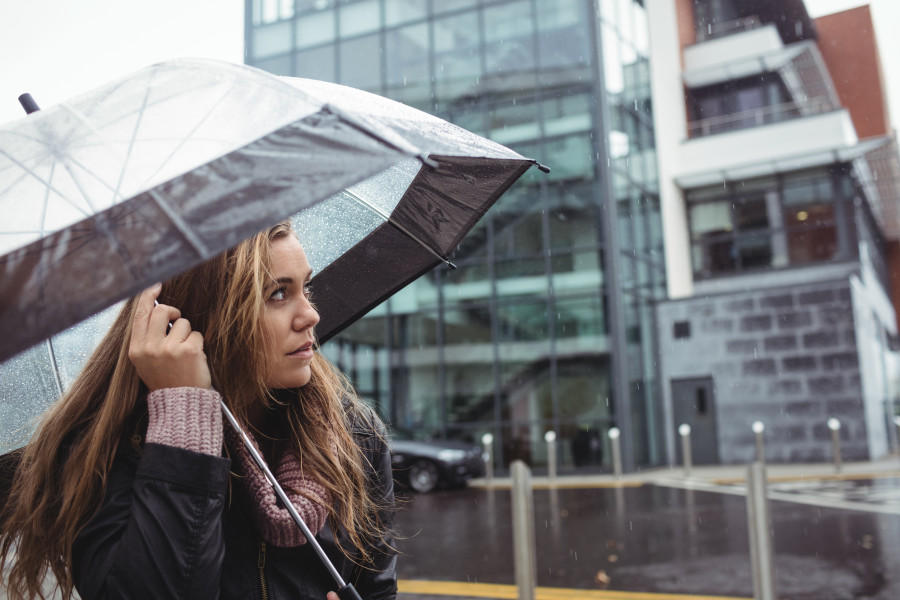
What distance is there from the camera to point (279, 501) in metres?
1.74

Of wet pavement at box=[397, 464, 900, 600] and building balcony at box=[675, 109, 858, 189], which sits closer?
wet pavement at box=[397, 464, 900, 600]

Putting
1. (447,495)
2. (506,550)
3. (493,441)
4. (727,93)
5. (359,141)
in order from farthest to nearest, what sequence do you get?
1. (727,93)
2. (493,441)
3. (447,495)
4. (506,550)
5. (359,141)

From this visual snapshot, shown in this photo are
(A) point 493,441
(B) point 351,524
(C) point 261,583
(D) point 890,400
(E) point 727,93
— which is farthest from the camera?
(D) point 890,400

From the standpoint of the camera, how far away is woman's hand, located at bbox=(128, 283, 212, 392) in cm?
155

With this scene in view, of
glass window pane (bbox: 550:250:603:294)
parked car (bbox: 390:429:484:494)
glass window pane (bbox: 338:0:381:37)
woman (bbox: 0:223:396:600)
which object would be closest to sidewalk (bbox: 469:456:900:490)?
parked car (bbox: 390:429:484:494)

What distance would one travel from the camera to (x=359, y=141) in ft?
5.03

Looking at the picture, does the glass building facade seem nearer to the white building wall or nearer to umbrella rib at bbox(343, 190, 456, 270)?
the white building wall

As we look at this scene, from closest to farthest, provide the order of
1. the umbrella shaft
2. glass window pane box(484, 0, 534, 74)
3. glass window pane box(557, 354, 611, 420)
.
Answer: the umbrella shaft → glass window pane box(557, 354, 611, 420) → glass window pane box(484, 0, 534, 74)

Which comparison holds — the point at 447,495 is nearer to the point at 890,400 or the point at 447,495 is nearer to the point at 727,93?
the point at 727,93

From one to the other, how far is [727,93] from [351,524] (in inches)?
846

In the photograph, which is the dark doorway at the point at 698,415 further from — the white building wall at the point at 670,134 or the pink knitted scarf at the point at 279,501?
the pink knitted scarf at the point at 279,501

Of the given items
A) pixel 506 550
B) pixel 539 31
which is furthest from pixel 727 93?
pixel 506 550

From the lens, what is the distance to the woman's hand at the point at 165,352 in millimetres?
1550

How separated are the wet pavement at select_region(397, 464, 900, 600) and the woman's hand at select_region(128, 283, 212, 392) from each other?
2520mm
